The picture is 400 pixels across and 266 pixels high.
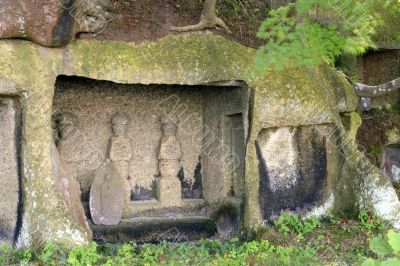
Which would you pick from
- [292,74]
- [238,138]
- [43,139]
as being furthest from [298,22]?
[43,139]

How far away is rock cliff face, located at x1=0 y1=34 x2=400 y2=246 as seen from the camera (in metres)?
5.29

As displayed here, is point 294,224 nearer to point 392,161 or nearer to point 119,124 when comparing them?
point 119,124

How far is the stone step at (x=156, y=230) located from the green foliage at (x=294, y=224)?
3.50ft

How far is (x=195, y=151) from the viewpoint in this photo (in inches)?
301

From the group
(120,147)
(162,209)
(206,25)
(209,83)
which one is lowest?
(162,209)

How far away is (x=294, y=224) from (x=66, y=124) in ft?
9.67

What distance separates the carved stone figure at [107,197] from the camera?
6.95 m

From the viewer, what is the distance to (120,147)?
7145mm

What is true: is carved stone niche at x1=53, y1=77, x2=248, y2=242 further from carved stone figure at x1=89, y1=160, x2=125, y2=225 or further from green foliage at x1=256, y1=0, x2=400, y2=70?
green foliage at x1=256, y1=0, x2=400, y2=70

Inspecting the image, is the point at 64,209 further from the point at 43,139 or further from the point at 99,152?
the point at 99,152

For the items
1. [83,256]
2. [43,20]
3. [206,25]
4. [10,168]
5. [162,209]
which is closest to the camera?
[83,256]

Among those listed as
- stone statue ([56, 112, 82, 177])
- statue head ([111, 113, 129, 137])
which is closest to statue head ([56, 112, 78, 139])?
stone statue ([56, 112, 82, 177])

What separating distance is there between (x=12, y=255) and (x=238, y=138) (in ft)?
9.86

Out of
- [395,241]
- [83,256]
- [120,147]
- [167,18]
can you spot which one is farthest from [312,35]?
[395,241]
